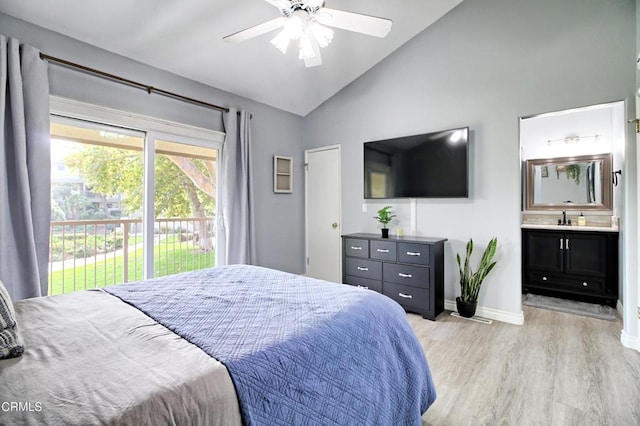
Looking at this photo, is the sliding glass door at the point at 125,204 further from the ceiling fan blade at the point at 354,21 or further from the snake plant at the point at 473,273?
the snake plant at the point at 473,273

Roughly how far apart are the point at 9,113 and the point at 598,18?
4720 millimetres

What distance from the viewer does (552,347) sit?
2.55 m

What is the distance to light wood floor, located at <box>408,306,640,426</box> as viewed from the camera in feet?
5.70

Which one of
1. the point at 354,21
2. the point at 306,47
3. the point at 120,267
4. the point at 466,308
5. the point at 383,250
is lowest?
the point at 466,308

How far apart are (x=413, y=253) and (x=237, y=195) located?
2.12 meters

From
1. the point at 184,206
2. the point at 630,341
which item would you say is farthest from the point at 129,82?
the point at 630,341

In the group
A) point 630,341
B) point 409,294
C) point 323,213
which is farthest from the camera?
point 323,213

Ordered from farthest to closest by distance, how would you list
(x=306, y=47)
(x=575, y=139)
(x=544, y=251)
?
1. (x=575, y=139)
2. (x=544, y=251)
3. (x=306, y=47)

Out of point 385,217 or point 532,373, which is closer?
point 532,373

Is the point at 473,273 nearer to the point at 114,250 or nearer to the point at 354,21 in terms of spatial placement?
the point at 354,21

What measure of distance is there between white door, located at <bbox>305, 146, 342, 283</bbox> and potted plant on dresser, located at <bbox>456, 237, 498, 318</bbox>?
162 cm

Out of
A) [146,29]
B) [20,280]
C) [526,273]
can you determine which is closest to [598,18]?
[526,273]

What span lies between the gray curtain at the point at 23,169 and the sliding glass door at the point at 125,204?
0.25m

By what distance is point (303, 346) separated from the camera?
1117 mm
